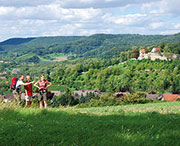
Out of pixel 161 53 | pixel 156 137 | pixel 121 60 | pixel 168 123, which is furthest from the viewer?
pixel 121 60

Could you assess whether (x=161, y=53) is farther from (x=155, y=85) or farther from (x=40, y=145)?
(x=40, y=145)

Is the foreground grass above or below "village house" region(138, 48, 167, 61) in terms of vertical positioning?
above

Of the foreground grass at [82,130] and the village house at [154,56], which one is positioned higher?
the foreground grass at [82,130]

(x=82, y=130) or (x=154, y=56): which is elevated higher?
(x=82, y=130)

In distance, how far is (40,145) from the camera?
16.3 feet

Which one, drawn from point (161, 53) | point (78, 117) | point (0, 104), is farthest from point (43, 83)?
point (161, 53)

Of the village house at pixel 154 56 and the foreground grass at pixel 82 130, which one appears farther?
the village house at pixel 154 56

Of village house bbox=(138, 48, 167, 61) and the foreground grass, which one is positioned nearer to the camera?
the foreground grass

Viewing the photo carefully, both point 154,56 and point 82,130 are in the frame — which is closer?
point 82,130

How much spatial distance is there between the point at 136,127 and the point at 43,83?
257 inches

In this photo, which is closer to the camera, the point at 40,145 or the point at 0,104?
the point at 40,145

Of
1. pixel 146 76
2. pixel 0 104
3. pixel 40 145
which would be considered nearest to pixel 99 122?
pixel 40 145

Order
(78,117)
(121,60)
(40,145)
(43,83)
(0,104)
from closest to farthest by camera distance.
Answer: (40,145), (78,117), (0,104), (43,83), (121,60)

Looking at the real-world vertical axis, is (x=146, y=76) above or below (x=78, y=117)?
below
